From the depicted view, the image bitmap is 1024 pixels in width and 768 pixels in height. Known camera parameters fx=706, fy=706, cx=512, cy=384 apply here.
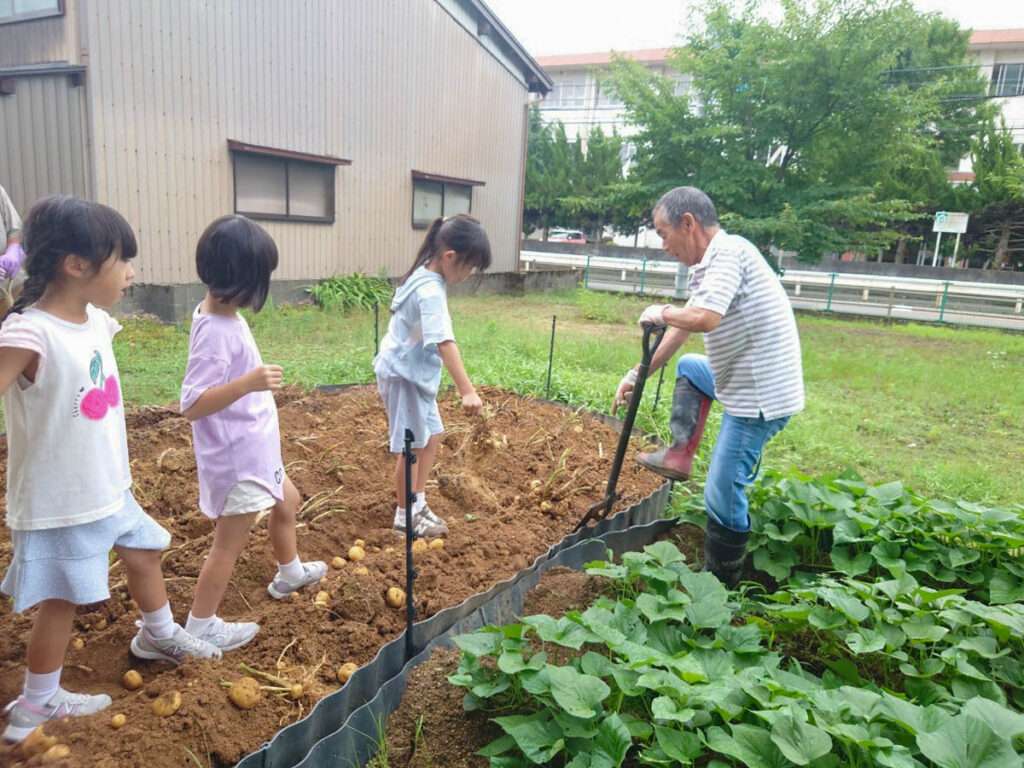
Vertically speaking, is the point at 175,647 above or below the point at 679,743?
below

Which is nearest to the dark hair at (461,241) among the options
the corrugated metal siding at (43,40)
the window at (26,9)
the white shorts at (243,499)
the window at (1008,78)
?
the white shorts at (243,499)

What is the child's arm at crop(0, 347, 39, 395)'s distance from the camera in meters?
1.57

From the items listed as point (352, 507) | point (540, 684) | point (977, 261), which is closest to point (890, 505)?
point (540, 684)

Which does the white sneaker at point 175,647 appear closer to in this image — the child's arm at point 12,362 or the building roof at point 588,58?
the child's arm at point 12,362

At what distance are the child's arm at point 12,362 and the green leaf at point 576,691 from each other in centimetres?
141

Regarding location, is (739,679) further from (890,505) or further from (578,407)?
(578,407)

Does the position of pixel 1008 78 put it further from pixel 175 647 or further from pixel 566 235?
pixel 175 647

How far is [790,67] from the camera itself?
12312mm

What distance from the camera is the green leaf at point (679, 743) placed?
1.54m

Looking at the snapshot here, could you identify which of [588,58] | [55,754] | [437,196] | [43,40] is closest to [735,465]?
[55,754]

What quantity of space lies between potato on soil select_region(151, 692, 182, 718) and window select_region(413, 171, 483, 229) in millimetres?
12387

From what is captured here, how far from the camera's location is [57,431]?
1.72 m

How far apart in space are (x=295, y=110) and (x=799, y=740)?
1100 cm

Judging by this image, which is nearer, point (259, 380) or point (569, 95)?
point (259, 380)
